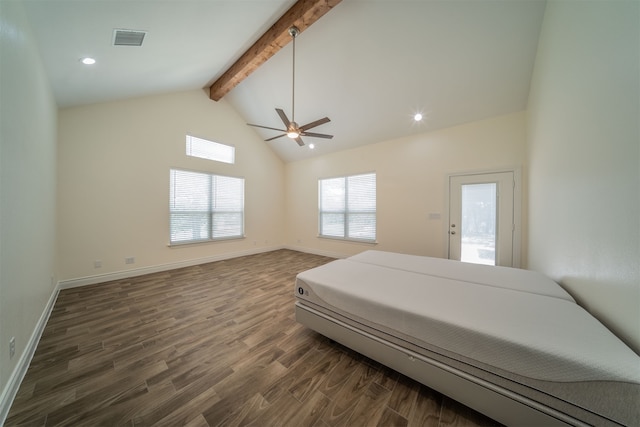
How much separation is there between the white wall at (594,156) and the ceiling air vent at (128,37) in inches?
158

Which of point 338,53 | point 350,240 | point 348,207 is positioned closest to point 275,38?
point 338,53

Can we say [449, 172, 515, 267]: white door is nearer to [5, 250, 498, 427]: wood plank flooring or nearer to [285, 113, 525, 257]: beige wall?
[285, 113, 525, 257]: beige wall

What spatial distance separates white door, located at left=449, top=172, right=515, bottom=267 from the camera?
11.0ft

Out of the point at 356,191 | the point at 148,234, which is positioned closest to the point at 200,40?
the point at 148,234

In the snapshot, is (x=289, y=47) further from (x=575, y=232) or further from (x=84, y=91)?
(x=575, y=232)

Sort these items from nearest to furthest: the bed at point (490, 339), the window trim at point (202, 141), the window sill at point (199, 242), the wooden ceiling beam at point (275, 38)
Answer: the bed at point (490, 339) < the wooden ceiling beam at point (275, 38) < the window sill at point (199, 242) < the window trim at point (202, 141)

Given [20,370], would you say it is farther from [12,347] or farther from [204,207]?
[204,207]

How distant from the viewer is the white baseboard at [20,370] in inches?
49.0

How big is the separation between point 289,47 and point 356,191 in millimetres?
3151

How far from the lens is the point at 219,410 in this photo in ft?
4.26

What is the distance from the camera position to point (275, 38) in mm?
3008

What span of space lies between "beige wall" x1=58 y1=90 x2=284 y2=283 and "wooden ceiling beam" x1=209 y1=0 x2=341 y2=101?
Result: 1.05m

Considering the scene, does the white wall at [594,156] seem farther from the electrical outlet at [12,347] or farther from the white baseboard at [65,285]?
the electrical outlet at [12,347]

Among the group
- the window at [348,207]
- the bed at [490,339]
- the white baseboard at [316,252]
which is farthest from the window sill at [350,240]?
the bed at [490,339]
